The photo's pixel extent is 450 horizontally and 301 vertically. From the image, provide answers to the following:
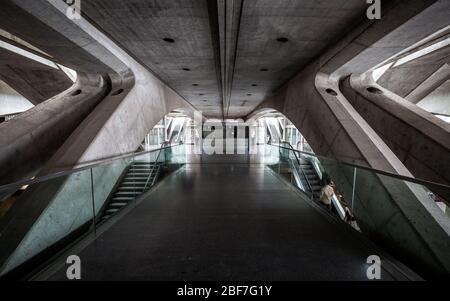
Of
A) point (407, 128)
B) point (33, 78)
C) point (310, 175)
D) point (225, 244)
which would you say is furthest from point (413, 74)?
point (33, 78)

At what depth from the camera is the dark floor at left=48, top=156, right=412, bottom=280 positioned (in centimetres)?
231

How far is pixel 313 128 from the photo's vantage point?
680cm

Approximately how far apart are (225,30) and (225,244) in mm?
4061

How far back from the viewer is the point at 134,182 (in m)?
5.21

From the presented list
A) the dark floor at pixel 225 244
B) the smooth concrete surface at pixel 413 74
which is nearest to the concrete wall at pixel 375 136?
the dark floor at pixel 225 244

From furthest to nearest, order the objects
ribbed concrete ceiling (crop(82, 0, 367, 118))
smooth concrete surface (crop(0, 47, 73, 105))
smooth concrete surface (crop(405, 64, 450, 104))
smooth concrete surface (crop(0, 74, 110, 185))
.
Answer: smooth concrete surface (crop(405, 64, 450, 104)) < smooth concrete surface (crop(0, 47, 73, 105)) < smooth concrete surface (crop(0, 74, 110, 185)) < ribbed concrete ceiling (crop(82, 0, 367, 118))

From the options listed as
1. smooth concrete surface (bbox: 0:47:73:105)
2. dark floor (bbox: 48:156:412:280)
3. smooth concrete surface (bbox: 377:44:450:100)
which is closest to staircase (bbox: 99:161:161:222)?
dark floor (bbox: 48:156:412:280)

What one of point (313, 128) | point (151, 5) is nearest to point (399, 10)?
point (313, 128)

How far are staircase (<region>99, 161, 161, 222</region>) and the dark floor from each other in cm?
89

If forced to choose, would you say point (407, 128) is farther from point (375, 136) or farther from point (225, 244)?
point (225, 244)

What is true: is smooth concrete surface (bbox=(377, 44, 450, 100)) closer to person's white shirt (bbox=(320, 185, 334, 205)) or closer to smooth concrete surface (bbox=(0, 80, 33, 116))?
person's white shirt (bbox=(320, 185, 334, 205))

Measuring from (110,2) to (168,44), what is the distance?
5.84 feet

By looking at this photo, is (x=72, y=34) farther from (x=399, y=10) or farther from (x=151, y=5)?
(x=399, y=10)

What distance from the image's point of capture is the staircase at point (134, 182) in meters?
5.41
